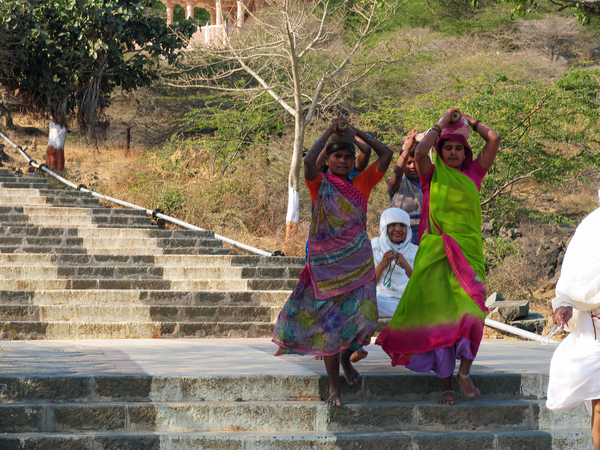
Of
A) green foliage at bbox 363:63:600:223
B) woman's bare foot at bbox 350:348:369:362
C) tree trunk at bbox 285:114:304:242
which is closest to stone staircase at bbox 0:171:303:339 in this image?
tree trunk at bbox 285:114:304:242

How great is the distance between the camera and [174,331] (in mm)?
7125

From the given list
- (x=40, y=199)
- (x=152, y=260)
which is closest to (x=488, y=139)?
(x=152, y=260)

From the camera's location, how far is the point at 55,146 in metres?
15.4

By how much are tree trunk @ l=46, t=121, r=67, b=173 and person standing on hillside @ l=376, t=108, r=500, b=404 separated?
12962 mm

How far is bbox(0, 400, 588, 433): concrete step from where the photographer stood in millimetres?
3805

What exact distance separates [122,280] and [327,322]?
4911 millimetres

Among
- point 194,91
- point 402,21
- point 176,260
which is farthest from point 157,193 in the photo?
point 402,21

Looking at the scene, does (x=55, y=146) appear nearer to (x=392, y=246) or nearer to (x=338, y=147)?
(x=392, y=246)

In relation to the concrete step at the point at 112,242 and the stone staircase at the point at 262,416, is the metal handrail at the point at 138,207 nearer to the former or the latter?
the concrete step at the point at 112,242

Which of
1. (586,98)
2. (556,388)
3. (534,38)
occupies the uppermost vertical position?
(534,38)

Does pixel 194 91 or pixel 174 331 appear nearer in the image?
pixel 174 331

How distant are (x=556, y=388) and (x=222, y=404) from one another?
1.97 metres

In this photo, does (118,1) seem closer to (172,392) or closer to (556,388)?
(172,392)

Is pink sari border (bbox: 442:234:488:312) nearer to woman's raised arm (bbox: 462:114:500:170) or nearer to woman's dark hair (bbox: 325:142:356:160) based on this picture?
woman's raised arm (bbox: 462:114:500:170)
